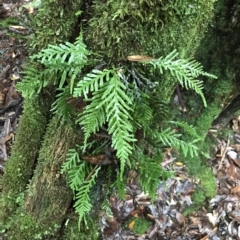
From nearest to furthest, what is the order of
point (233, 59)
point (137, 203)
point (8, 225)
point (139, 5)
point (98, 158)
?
point (139, 5) → point (98, 158) → point (8, 225) → point (233, 59) → point (137, 203)

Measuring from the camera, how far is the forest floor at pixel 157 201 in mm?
2904

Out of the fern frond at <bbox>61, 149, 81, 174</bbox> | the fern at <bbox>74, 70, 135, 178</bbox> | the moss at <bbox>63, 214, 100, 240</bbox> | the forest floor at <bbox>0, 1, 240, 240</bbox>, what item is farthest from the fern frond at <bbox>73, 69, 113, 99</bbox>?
the forest floor at <bbox>0, 1, 240, 240</bbox>

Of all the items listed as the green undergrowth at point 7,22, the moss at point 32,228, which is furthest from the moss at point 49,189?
the green undergrowth at point 7,22

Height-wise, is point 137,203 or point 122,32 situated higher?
point 122,32

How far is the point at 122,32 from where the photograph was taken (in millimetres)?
1219

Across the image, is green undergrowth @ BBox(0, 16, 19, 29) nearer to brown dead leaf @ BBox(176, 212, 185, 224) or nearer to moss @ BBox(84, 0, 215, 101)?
moss @ BBox(84, 0, 215, 101)

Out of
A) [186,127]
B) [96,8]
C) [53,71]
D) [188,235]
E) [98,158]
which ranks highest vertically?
[96,8]

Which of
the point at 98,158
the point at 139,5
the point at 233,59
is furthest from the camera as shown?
the point at 233,59

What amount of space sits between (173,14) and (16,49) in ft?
7.20

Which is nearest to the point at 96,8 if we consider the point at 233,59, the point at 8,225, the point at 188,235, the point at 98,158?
the point at 98,158

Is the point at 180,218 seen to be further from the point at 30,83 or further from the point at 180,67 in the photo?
the point at 30,83

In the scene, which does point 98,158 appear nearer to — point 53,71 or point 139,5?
point 53,71

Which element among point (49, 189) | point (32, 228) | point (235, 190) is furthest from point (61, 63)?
point (235, 190)

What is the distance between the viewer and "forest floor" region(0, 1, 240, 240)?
9.53 feet
